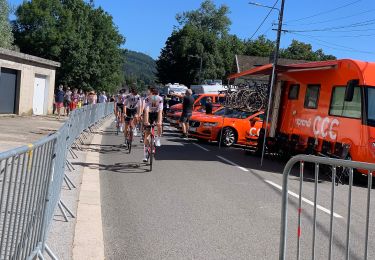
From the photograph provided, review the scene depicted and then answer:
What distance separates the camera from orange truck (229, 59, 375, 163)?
1220cm

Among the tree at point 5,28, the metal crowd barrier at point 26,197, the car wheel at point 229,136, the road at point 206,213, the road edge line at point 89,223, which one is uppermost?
the tree at point 5,28

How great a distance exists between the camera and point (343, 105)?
12.9 m

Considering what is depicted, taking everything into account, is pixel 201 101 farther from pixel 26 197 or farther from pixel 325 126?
pixel 26 197

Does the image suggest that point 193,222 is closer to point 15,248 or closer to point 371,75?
point 15,248

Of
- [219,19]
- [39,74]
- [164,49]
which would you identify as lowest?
[39,74]

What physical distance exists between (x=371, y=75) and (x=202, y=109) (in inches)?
510

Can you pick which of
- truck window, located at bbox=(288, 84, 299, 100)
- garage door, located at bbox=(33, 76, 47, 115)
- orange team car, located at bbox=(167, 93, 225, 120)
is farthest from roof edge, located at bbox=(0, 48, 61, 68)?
truck window, located at bbox=(288, 84, 299, 100)

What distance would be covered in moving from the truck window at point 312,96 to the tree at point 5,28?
118 feet

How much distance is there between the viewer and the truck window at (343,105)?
12.5 meters

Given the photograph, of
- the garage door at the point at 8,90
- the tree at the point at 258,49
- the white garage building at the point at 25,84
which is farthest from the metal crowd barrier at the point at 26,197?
the tree at the point at 258,49

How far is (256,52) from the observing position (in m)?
90.4

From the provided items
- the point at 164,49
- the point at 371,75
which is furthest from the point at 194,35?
the point at 371,75

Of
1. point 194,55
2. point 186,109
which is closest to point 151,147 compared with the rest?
point 186,109

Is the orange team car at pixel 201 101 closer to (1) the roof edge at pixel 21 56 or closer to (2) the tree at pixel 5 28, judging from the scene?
(1) the roof edge at pixel 21 56
